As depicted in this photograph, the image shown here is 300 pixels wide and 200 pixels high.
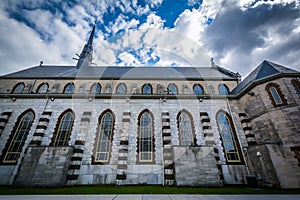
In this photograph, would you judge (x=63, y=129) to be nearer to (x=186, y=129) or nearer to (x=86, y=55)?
(x=186, y=129)

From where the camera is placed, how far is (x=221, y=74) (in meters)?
21.8

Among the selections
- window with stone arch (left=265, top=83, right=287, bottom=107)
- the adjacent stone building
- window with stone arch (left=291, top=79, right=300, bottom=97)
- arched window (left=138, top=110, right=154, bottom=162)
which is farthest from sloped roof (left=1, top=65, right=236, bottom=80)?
window with stone arch (left=291, top=79, right=300, bottom=97)

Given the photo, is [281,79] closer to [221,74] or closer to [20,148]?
[221,74]

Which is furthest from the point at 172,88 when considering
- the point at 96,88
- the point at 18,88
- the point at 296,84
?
the point at 18,88

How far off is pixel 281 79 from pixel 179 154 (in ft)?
35.4

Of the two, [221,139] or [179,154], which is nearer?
[179,154]

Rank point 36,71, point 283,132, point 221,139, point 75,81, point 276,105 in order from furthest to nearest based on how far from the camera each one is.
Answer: point 36,71 → point 75,81 → point 221,139 → point 276,105 → point 283,132

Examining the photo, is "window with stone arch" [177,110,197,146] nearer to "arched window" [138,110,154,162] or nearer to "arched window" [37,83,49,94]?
"arched window" [138,110,154,162]

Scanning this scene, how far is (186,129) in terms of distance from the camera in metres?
12.8

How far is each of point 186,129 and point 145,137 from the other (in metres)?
4.05

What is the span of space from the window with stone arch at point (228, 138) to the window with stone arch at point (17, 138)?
18.2 metres

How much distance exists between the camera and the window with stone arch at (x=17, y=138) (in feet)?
37.0

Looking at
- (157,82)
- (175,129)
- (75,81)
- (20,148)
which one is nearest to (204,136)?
(175,129)

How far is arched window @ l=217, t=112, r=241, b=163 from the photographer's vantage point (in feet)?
38.7
